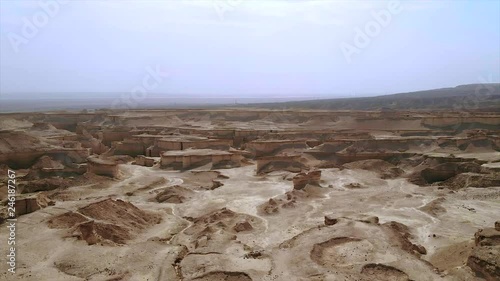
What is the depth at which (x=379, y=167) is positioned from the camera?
30.4 m

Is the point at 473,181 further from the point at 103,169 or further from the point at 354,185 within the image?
the point at 103,169

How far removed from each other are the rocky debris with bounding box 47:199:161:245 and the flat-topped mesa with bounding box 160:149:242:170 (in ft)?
38.8

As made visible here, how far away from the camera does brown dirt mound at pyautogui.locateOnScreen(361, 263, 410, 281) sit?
40.1 ft

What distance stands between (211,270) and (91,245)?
4429 millimetres

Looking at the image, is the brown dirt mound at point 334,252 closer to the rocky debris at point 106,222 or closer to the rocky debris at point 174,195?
the rocky debris at point 106,222

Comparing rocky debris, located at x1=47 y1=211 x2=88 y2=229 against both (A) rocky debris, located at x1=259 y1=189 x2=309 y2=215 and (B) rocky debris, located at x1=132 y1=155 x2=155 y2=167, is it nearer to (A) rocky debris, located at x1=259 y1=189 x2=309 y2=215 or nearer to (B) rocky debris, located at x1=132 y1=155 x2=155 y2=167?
(A) rocky debris, located at x1=259 y1=189 x2=309 y2=215

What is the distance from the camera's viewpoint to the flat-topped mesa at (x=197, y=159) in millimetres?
31252

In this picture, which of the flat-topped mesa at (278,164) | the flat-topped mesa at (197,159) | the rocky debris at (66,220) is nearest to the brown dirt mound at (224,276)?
the rocky debris at (66,220)

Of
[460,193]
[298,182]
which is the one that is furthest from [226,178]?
[460,193]

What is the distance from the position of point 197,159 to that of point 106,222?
15122mm

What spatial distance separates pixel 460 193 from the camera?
23016 mm

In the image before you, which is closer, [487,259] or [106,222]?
[487,259]

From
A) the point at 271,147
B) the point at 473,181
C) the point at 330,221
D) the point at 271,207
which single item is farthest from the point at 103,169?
the point at 473,181

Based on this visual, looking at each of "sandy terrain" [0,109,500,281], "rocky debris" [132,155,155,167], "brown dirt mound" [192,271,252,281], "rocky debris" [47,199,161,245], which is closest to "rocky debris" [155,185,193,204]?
"sandy terrain" [0,109,500,281]
